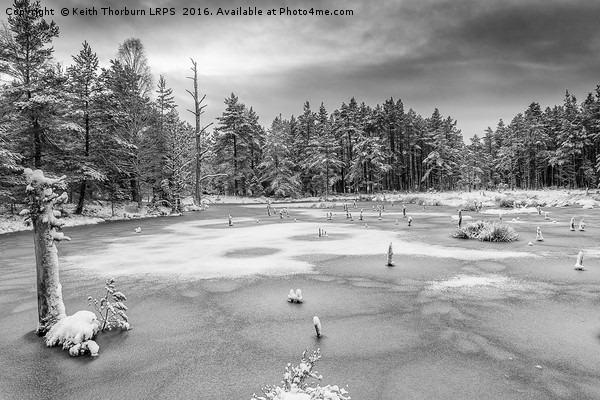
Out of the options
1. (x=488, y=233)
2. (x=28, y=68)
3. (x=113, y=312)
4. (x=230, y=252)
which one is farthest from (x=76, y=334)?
(x=28, y=68)

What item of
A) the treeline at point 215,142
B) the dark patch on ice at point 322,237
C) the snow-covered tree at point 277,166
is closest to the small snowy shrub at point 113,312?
the dark patch on ice at point 322,237

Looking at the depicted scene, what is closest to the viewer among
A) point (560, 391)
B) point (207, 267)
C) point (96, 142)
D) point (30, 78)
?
point (560, 391)

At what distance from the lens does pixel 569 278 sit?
9414 millimetres

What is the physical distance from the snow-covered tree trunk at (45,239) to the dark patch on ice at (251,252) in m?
7.08

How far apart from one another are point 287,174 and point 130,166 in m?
29.6

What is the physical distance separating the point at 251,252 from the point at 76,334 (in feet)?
27.4

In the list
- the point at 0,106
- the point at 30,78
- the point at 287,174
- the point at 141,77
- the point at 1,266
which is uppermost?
the point at 141,77

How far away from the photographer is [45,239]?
6.19 m

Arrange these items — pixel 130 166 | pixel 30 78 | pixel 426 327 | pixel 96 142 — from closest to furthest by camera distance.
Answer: pixel 426 327
pixel 30 78
pixel 96 142
pixel 130 166

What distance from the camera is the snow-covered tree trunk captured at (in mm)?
A: 5992

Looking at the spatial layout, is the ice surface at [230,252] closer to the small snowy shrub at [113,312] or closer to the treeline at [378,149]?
the small snowy shrub at [113,312]

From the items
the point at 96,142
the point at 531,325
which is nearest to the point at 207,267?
the point at 531,325

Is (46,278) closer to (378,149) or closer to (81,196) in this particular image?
(81,196)

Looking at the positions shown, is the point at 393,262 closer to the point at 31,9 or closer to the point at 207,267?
the point at 207,267
